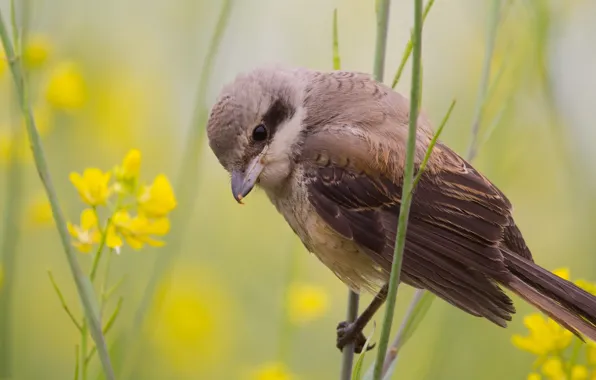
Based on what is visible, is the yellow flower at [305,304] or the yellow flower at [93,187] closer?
the yellow flower at [93,187]

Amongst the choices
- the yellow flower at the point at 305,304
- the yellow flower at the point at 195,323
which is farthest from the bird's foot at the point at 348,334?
the yellow flower at the point at 195,323

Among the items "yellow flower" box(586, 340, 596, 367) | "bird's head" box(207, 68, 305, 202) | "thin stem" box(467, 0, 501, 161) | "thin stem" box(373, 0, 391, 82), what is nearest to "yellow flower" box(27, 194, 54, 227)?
"bird's head" box(207, 68, 305, 202)

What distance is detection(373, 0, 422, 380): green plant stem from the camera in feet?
3.38

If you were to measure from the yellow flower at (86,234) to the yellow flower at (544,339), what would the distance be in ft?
2.77

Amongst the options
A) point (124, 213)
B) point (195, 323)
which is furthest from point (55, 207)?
point (195, 323)

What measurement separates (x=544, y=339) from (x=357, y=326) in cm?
69

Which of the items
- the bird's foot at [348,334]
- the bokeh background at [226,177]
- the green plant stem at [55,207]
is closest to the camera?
the green plant stem at [55,207]

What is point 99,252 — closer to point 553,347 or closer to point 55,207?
point 55,207

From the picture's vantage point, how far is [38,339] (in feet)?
10.5

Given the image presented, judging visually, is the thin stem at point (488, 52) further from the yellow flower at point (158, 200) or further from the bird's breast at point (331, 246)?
the yellow flower at point (158, 200)

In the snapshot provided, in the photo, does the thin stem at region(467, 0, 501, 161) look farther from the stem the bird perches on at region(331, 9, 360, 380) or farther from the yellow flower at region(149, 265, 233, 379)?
the yellow flower at region(149, 265, 233, 379)

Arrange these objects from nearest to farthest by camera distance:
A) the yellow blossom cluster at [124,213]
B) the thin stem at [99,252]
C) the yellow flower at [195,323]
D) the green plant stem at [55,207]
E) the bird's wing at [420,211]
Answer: the green plant stem at [55,207]
the thin stem at [99,252]
the yellow blossom cluster at [124,213]
the bird's wing at [420,211]
the yellow flower at [195,323]

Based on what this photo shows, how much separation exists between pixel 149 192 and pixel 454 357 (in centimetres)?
144

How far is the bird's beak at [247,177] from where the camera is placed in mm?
2054
